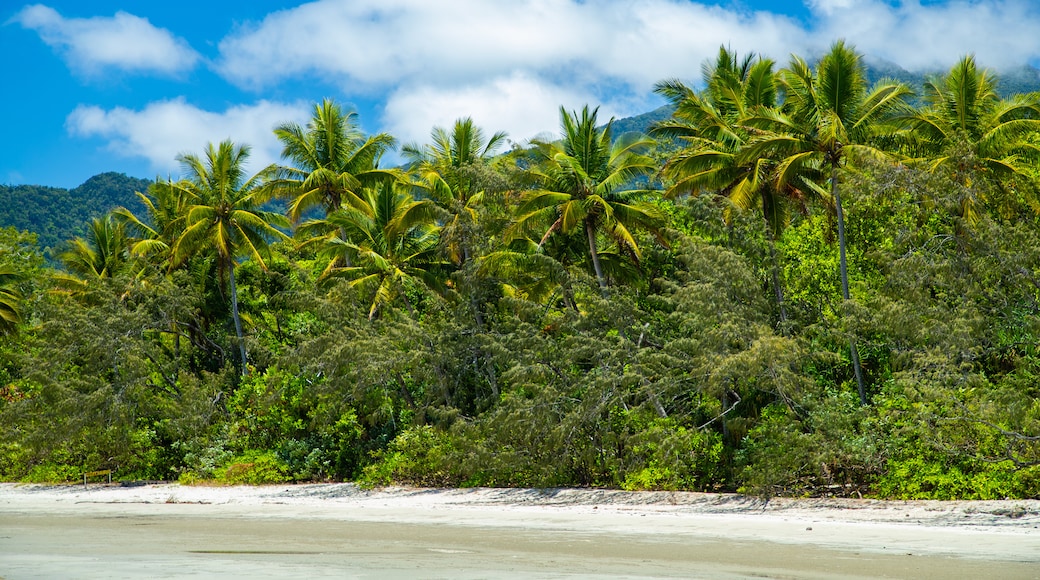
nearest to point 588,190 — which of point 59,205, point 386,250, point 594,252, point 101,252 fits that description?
point 594,252

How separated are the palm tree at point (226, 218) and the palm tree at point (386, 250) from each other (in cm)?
198

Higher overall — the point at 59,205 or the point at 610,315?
the point at 59,205

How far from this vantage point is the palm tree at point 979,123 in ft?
71.4

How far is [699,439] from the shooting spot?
18469mm

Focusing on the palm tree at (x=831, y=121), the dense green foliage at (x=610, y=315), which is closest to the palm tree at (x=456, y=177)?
the dense green foliage at (x=610, y=315)

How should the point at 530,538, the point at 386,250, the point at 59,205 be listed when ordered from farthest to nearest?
the point at 59,205 → the point at 386,250 → the point at 530,538

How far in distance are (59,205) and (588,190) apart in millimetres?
83905

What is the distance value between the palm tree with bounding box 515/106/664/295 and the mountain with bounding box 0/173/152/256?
63842 mm

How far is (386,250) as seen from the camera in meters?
27.0

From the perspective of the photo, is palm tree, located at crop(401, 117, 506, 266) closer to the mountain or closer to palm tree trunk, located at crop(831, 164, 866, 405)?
palm tree trunk, located at crop(831, 164, 866, 405)

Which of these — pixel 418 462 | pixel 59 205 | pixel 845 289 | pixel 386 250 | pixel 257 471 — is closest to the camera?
pixel 845 289

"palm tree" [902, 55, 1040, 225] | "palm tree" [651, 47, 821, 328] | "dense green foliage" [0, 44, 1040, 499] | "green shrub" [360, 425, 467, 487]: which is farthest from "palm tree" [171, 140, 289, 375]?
"palm tree" [902, 55, 1040, 225]

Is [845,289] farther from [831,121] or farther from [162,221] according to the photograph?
[162,221]

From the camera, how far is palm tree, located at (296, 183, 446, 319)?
25250mm
